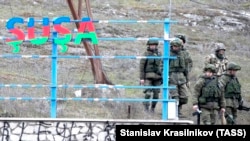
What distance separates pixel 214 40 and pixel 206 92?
11.2 meters

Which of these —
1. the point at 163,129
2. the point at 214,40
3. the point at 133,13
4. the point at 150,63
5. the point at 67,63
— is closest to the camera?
the point at 163,129

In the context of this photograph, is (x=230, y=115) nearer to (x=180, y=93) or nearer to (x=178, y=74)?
(x=180, y=93)

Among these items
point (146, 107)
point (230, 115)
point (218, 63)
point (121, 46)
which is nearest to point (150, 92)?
point (146, 107)

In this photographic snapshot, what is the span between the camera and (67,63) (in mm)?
19047

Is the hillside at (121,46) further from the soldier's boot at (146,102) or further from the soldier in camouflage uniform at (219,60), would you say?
the soldier in camouflage uniform at (219,60)

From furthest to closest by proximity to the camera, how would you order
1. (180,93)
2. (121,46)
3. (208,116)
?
(121,46), (180,93), (208,116)

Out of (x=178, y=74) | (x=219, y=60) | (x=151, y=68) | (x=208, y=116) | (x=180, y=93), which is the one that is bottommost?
(x=208, y=116)

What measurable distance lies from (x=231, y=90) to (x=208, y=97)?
2.77 feet

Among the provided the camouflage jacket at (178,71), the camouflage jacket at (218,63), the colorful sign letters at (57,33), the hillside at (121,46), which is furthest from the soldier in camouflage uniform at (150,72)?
the colorful sign letters at (57,33)

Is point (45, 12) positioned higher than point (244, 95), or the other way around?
point (45, 12)

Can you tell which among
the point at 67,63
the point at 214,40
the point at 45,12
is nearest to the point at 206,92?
the point at 67,63

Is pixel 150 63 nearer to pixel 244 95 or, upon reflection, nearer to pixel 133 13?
pixel 244 95

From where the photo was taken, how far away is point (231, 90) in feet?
44.8

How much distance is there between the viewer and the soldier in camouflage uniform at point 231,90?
13.6 m
